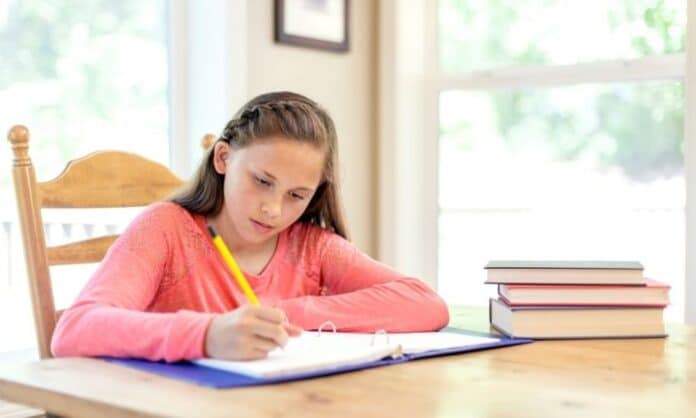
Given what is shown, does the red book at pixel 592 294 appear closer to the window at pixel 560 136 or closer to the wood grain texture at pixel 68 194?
the wood grain texture at pixel 68 194

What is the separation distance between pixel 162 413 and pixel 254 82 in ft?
6.08

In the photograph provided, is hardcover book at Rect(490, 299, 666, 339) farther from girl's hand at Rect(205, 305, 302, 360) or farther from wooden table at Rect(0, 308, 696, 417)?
girl's hand at Rect(205, 305, 302, 360)

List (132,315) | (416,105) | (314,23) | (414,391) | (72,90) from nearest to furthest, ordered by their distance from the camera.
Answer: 1. (414,391)
2. (132,315)
3. (72,90)
4. (314,23)
5. (416,105)

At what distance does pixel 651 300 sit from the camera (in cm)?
140

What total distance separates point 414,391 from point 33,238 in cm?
79

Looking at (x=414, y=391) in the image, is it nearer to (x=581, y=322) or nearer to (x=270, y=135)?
(x=581, y=322)

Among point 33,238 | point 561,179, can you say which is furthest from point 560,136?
point 33,238

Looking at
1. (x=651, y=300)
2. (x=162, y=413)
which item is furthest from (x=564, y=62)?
(x=162, y=413)

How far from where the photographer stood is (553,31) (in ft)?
9.37

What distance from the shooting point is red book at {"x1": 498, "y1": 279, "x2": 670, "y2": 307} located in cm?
140

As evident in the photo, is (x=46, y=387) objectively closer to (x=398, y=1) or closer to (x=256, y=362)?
(x=256, y=362)

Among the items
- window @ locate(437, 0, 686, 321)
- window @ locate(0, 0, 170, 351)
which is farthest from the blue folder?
window @ locate(437, 0, 686, 321)

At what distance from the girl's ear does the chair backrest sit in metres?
0.30

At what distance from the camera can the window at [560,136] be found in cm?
267
